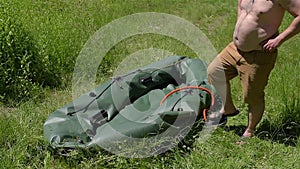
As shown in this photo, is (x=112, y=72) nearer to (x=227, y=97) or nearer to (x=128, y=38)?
(x=128, y=38)

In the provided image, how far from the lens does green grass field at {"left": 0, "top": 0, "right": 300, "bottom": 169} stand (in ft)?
11.3

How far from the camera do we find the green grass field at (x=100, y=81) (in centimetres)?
343

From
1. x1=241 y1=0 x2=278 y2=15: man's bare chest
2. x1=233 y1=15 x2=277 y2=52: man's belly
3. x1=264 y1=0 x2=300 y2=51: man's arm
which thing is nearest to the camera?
x1=264 y1=0 x2=300 y2=51: man's arm

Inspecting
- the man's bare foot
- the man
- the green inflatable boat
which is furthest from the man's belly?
the man's bare foot

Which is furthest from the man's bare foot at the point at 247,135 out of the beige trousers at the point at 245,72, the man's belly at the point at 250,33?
the man's belly at the point at 250,33

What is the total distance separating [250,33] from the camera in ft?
11.3

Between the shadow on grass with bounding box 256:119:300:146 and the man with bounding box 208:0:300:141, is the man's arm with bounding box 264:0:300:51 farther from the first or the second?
the shadow on grass with bounding box 256:119:300:146

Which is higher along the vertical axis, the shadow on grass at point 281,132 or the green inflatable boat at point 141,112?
the green inflatable boat at point 141,112

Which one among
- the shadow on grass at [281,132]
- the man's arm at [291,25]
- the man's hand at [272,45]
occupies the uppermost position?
the man's arm at [291,25]

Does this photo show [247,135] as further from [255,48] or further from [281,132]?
[255,48]

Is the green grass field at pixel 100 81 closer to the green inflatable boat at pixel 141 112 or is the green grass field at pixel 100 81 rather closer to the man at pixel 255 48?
the green inflatable boat at pixel 141 112

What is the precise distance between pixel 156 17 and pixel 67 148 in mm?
4134

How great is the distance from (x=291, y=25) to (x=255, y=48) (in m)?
0.33

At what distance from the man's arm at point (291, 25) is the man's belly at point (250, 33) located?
7 centimetres
